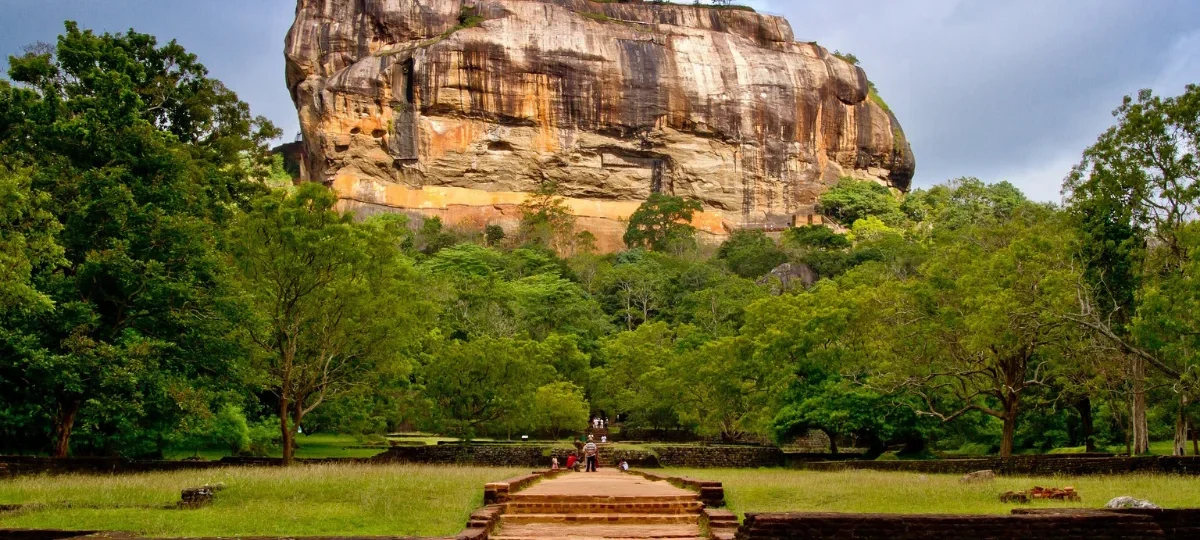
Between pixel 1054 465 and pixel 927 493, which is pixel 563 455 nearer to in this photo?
pixel 1054 465

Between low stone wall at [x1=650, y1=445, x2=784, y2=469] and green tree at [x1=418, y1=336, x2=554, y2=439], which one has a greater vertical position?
green tree at [x1=418, y1=336, x2=554, y2=439]

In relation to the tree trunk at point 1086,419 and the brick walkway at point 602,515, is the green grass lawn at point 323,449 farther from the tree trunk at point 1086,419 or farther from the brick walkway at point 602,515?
the tree trunk at point 1086,419

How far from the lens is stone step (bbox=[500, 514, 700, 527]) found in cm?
1274

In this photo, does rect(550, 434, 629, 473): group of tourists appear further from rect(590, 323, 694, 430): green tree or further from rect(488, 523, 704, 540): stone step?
rect(590, 323, 694, 430): green tree

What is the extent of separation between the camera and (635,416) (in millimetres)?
41719

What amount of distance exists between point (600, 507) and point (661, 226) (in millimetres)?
62642

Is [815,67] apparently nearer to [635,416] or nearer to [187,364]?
[635,416]

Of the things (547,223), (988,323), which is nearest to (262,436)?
(988,323)

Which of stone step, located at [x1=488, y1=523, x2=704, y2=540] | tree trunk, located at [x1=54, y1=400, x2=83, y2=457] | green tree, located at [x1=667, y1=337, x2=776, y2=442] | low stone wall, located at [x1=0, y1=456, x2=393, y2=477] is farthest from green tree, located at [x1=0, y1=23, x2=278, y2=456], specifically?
green tree, located at [x1=667, y1=337, x2=776, y2=442]

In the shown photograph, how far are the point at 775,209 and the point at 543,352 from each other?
50.2 m

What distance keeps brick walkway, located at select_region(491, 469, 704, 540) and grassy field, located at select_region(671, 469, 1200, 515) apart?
2.67ft

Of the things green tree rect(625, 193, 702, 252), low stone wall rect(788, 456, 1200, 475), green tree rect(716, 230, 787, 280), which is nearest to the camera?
low stone wall rect(788, 456, 1200, 475)

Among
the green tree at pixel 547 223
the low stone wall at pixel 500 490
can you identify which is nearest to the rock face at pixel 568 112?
the green tree at pixel 547 223

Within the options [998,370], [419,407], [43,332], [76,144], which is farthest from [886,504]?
[419,407]
